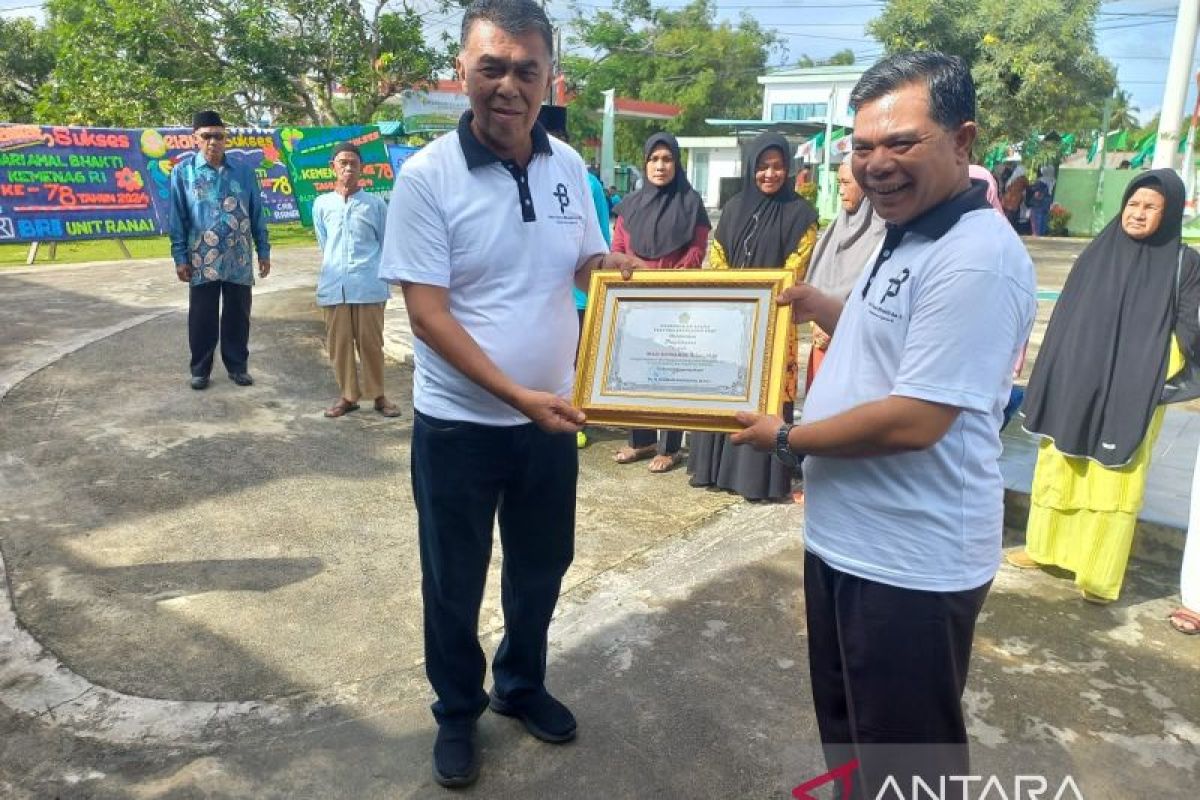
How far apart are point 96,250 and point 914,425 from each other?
15978 mm

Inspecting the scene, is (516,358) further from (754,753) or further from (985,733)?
(985,733)

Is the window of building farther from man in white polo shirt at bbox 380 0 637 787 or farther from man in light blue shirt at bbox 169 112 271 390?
man in white polo shirt at bbox 380 0 637 787

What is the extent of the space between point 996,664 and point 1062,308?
1.56 m

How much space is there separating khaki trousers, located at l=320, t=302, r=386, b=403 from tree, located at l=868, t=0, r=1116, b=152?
20.8 meters

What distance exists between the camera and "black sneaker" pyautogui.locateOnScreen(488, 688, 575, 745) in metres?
2.66

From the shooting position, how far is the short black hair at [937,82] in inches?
63.7

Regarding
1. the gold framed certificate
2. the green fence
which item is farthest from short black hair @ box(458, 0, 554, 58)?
the green fence

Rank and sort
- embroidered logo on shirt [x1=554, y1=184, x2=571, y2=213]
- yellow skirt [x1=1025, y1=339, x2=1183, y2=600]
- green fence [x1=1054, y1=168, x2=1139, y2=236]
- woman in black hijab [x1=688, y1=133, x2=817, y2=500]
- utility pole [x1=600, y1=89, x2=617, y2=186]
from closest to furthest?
embroidered logo on shirt [x1=554, y1=184, x2=571, y2=213]
yellow skirt [x1=1025, y1=339, x2=1183, y2=600]
woman in black hijab [x1=688, y1=133, x2=817, y2=500]
utility pole [x1=600, y1=89, x2=617, y2=186]
green fence [x1=1054, y1=168, x2=1139, y2=236]

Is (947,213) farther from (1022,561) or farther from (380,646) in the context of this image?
(1022,561)

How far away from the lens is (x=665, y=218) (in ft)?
16.8

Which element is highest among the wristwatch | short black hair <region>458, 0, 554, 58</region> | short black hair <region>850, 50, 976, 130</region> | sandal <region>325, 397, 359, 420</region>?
short black hair <region>458, 0, 554, 58</region>

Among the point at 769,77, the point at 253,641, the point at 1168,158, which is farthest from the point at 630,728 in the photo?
the point at 769,77

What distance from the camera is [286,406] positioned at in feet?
20.6

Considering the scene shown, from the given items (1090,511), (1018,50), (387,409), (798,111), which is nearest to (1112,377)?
(1090,511)
